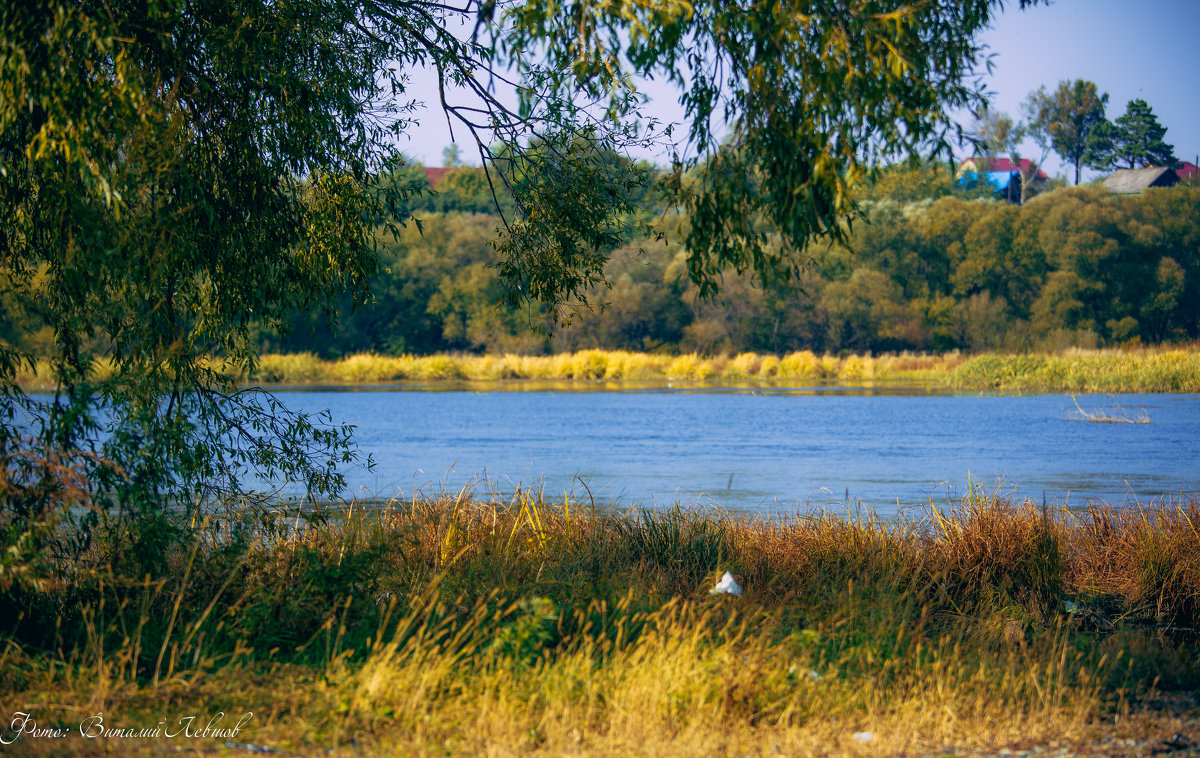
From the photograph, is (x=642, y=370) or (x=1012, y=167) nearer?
(x=642, y=370)

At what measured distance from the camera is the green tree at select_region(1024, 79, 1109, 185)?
7931cm

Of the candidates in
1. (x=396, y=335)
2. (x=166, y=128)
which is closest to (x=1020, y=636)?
(x=166, y=128)

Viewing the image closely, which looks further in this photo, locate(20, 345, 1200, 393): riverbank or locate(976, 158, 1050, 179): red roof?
locate(976, 158, 1050, 179): red roof

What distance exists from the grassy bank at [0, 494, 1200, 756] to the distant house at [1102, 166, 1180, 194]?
74.3 metres

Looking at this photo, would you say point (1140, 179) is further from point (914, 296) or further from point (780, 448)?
point (780, 448)

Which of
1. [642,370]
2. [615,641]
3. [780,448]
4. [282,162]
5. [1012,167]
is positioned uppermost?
[1012,167]

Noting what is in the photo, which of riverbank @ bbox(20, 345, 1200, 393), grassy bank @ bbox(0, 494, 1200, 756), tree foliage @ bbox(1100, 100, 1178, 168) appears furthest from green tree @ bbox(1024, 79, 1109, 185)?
grassy bank @ bbox(0, 494, 1200, 756)

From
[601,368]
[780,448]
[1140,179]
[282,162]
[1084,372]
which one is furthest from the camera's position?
[1140,179]

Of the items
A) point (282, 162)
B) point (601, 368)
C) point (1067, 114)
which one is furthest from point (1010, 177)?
point (282, 162)

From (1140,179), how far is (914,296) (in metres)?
26.6

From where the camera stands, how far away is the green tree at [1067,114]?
7931 cm

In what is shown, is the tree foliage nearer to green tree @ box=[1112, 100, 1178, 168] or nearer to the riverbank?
green tree @ box=[1112, 100, 1178, 168]

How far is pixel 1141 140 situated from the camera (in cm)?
8181

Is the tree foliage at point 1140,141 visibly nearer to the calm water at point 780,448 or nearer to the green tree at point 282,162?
the calm water at point 780,448
